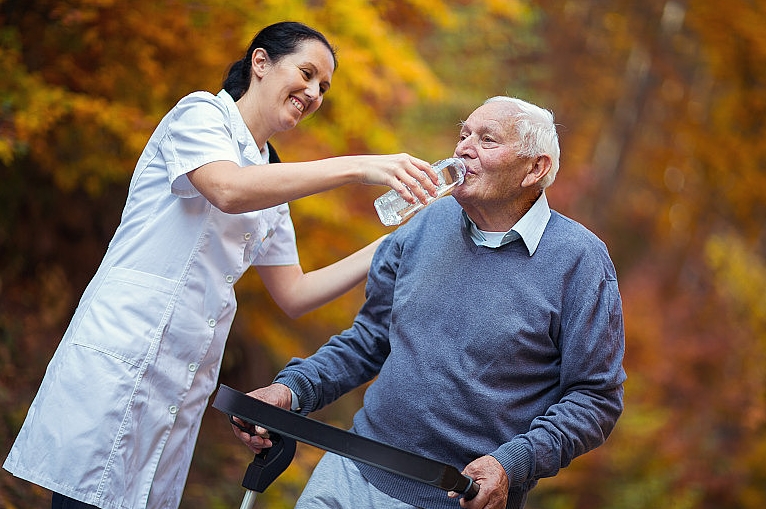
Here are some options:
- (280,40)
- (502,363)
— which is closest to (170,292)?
(280,40)

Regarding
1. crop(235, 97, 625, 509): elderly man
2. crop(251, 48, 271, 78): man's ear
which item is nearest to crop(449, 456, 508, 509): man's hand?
crop(235, 97, 625, 509): elderly man

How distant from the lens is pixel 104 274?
2201 millimetres

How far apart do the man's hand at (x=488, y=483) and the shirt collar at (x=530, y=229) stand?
1.87ft

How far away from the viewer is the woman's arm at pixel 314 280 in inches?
102

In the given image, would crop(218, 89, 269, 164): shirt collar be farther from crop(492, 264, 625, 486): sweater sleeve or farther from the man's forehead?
crop(492, 264, 625, 486): sweater sleeve

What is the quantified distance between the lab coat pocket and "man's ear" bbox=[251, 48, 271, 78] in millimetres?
620

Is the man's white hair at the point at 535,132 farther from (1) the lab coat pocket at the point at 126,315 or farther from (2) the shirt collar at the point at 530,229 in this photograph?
(1) the lab coat pocket at the point at 126,315

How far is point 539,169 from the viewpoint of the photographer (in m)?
2.37

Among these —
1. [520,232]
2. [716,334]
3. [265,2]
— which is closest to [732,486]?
[716,334]

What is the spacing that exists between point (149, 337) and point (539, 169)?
3.65 feet

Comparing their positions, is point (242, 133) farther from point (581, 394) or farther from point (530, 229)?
point (581, 394)

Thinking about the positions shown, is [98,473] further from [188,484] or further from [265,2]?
[188,484]

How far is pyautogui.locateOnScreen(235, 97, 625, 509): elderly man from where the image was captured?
7.06 ft

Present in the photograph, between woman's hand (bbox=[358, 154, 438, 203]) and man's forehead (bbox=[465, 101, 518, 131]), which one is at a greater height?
man's forehead (bbox=[465, 101, 518, 131])
